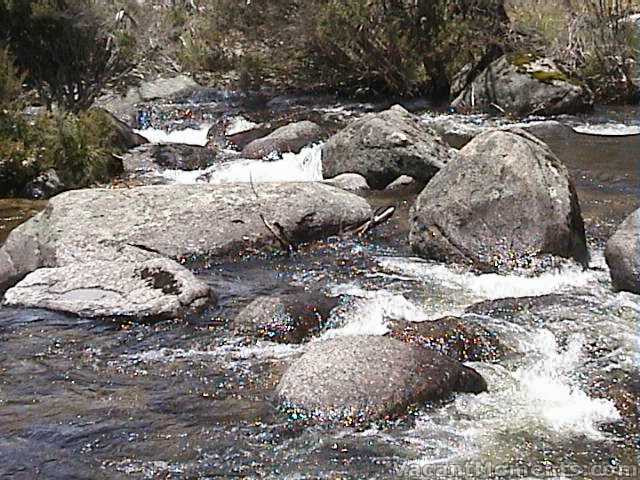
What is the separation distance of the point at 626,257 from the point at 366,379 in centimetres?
321

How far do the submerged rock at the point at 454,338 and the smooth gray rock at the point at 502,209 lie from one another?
67.9 inches

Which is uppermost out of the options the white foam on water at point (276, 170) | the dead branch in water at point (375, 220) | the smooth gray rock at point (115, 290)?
the smooth gray rock at point (115, 290)

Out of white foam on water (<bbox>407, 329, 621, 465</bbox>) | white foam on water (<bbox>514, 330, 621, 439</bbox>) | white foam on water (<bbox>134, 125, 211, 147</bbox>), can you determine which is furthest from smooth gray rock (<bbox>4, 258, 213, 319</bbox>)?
white foam on water (<bbox>134, 125, 211, 147</bbox>)

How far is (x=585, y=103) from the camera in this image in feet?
61.1

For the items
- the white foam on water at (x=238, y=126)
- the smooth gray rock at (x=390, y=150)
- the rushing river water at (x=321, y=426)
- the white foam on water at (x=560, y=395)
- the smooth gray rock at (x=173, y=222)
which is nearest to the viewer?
the rushing river water at (x=321, y=426)

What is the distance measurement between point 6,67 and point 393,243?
23.1 feet

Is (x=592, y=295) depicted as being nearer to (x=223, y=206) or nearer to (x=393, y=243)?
(x=393, y=243)

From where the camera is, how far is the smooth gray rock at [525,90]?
60.8ft

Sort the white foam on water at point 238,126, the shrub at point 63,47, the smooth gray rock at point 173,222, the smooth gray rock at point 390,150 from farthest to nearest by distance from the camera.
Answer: the white foam on water at point 238,126 < the shrub at point 63,47 < the smooth gray rock at point 390,150 < the smooth gray rock at point 173,222

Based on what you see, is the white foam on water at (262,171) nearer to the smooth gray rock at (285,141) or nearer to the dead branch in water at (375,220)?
the smooth gray rock at (285,141)

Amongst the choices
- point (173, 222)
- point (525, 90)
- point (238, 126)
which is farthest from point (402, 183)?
point (525, 90)

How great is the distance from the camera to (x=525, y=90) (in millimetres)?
18953

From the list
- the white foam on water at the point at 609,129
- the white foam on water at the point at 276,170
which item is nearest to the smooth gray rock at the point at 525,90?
the white foam on water at the point at 609,129

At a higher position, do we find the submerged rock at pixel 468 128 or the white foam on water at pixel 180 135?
the submerged rock at pixel 468 128
